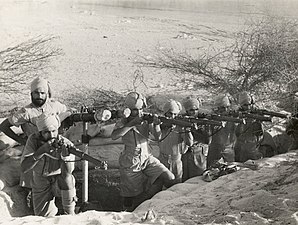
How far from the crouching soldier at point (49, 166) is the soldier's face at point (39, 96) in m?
0.66

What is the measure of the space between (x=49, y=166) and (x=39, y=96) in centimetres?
92

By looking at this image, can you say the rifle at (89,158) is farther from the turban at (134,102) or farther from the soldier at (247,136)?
the soldier at (247,136)

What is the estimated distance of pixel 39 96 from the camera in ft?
19.4

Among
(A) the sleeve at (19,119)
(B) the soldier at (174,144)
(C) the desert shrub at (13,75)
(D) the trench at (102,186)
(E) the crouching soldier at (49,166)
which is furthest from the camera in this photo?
(C) the desert shrub at (13,75)

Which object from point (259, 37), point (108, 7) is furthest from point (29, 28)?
point (259, 37)

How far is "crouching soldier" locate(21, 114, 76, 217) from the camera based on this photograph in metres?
5.11

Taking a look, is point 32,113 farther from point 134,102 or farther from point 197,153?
point 197,153

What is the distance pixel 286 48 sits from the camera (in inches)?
402

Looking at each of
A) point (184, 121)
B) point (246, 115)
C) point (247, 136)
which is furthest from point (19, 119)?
point (247, 136)

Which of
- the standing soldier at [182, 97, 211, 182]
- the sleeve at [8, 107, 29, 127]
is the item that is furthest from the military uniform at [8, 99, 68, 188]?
the standing soldier at [182, 97, 211, 182]

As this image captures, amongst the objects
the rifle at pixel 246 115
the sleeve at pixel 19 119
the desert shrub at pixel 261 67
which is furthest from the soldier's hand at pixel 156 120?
the desert shrub at pixel 261 67

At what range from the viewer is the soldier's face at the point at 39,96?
5887mm

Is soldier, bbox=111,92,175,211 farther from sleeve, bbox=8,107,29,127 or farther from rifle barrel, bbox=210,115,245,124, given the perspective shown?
sleeve, bbox=8,107,29,127

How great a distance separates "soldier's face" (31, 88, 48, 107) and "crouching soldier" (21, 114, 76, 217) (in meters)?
0.66
